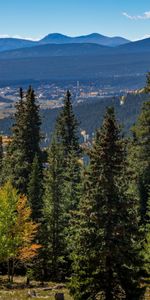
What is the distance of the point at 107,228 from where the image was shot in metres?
26.5

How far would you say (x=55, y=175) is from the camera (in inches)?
1838

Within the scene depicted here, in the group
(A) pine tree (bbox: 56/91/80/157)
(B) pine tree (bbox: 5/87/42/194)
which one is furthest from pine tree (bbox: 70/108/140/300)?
(A) pine tree (bbox: 56/91/80/157)

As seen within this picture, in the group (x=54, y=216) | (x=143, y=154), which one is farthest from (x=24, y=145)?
(x=54, y=216)

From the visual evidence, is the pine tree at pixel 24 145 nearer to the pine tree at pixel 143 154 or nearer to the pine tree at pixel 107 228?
the pine tree at pixel 143 154

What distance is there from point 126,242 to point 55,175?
20.6 m

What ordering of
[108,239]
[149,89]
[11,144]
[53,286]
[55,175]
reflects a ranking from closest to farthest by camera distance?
1. [108,239]
2. [53,286]
3. [55,175]
4. [149,89]
5. [11,144]

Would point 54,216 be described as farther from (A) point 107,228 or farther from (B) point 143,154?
(A) point 107,228

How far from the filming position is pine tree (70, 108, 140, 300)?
26.5 meters

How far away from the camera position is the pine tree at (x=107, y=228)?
2650 cm

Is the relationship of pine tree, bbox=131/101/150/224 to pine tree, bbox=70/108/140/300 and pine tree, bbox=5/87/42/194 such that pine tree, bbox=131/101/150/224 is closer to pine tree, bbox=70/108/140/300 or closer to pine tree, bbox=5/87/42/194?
pine tree, bbox=5/87/42/194

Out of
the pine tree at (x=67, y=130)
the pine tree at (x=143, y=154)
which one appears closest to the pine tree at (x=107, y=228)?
the pine tree at (x=143, y=154)

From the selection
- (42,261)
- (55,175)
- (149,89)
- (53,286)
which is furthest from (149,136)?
(53,286)

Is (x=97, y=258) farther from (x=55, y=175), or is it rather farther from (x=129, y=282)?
(x=55, y=175)

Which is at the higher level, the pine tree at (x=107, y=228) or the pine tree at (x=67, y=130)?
the pine tree at (x=67, y=130)
